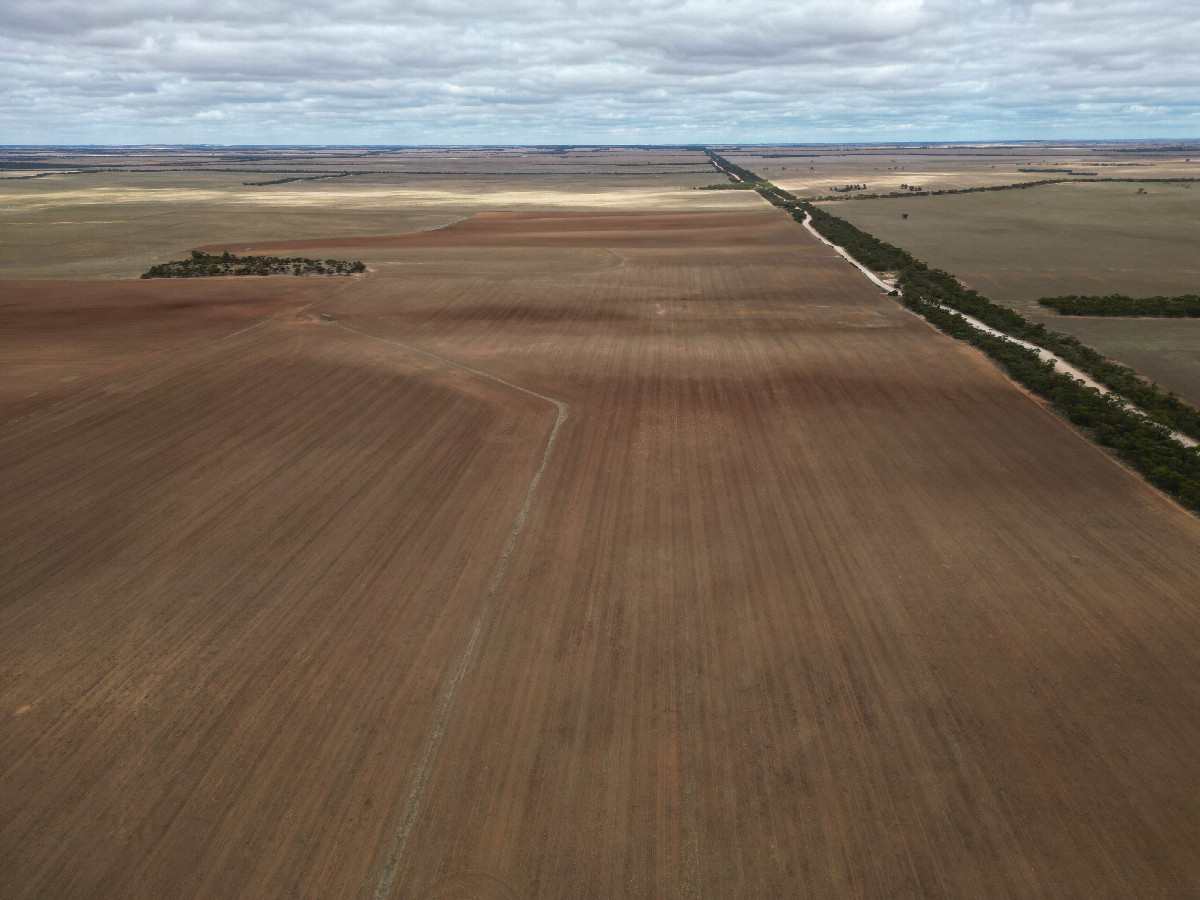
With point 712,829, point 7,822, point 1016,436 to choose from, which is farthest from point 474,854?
point 1016,436

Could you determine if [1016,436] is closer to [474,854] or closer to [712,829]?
[712,829]

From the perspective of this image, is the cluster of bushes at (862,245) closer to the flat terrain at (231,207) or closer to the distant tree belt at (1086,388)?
the distant tree belt at (1086,388)

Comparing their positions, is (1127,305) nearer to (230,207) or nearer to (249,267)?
(249,267)

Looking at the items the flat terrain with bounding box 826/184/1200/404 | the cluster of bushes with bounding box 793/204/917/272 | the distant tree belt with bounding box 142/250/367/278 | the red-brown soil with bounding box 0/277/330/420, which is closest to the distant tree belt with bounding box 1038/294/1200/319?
the flat terrain with bounding box 826/184/1200/404

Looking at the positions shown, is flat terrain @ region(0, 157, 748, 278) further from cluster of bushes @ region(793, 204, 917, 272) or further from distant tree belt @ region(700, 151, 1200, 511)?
distant tree belt @ region(700, 151, 1200, 511)

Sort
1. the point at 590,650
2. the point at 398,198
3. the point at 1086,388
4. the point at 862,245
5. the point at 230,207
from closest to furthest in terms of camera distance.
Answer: the point at 590,650 < the point at 1086,388 < the point at 862,245 < the point at 230,207 < the point at 398,198

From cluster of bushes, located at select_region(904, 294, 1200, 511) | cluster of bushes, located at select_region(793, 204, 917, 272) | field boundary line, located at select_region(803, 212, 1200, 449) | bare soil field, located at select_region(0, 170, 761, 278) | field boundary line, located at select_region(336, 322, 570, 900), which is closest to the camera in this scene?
field boundary line, located at select_region(336, 322, 570, 900)

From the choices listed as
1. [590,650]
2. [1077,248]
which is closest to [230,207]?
[1077,248]
